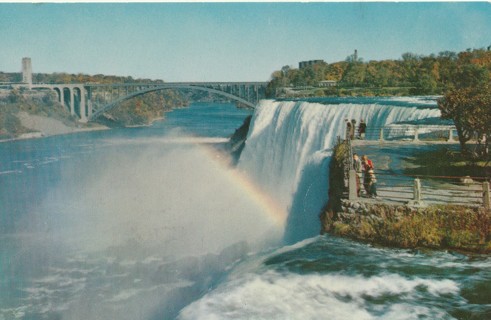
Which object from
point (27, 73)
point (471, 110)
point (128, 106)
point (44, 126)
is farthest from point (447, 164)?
point (128, 106)

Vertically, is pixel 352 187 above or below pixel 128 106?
below

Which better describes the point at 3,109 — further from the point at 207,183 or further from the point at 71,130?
the point at 207,183

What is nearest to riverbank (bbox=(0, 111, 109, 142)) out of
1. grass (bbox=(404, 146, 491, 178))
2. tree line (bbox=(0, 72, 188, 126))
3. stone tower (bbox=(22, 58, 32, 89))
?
stone tower (bbox=(22, 58, 32, 89))

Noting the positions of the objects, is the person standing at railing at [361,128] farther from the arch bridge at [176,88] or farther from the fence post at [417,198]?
the arch bridge at [176,88]

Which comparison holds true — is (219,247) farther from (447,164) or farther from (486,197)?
(486,197)

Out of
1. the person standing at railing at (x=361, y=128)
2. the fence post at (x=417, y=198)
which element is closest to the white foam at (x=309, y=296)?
the fence post at (x=417, y=198)

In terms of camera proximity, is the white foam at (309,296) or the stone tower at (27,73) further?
the stone tower at (27,73)
